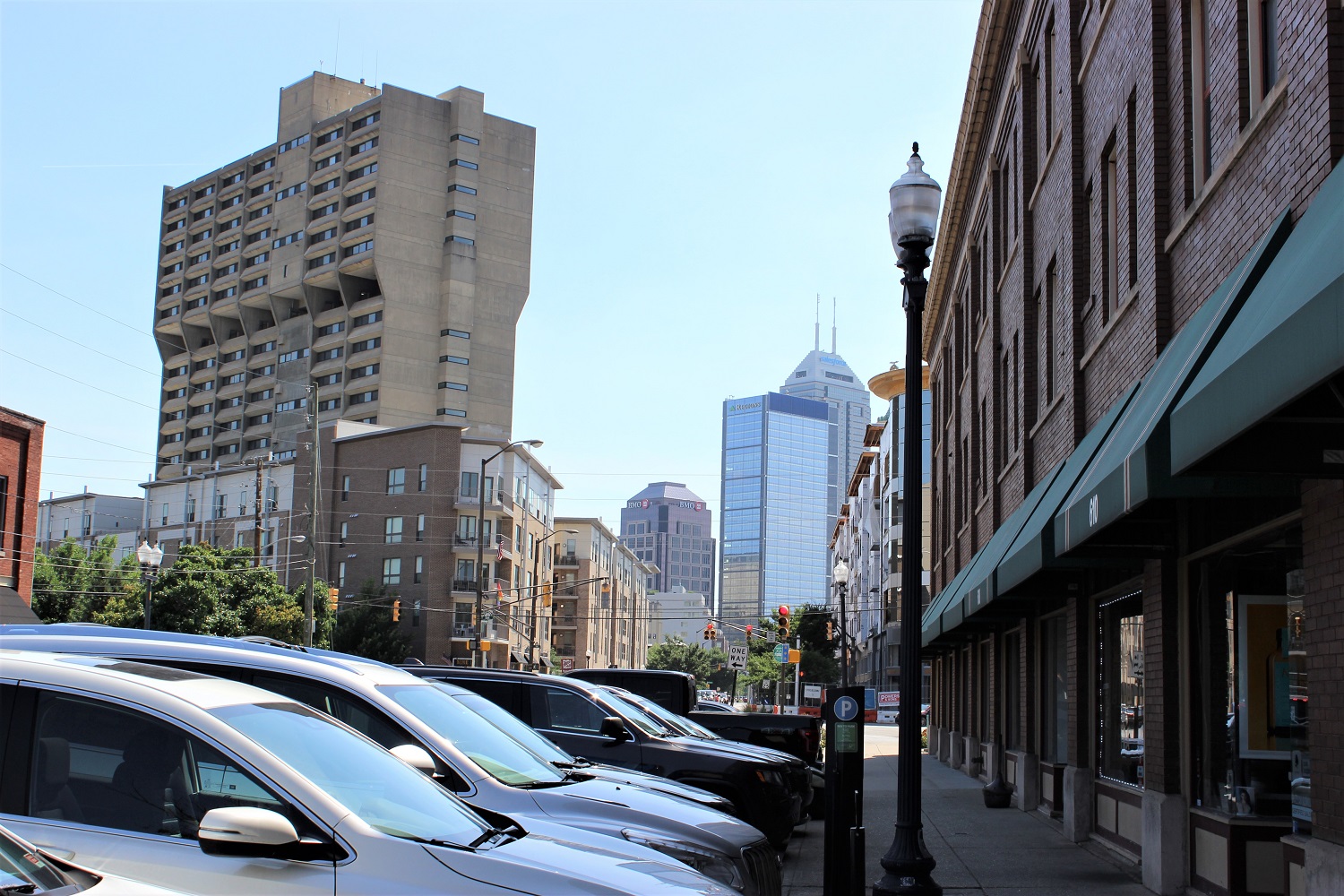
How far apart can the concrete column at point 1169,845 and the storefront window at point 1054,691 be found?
645cm

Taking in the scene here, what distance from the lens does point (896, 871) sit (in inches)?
355

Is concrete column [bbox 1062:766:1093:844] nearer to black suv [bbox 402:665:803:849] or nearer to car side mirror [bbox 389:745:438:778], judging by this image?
black suv [bbox 402:665:803:849]

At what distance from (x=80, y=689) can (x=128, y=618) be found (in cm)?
6355

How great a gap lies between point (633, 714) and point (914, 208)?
5590 millimetres

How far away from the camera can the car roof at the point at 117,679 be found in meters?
4.86

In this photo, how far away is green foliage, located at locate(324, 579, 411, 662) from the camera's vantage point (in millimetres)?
71125

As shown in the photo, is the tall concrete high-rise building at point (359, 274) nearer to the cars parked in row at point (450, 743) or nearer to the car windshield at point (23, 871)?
the cars parked in row at point (450, 743)

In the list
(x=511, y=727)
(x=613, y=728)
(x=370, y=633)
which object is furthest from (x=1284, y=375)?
(x=370, y=633)

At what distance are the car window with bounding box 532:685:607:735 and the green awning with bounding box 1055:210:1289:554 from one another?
15.0ft

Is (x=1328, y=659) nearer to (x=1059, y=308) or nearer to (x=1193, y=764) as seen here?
(x=1193, y=764)

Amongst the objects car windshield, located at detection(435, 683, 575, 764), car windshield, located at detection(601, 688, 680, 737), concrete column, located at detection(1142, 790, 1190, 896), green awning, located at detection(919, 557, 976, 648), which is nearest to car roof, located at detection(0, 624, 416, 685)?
car windshield, located at detection(435, 683, 575, 764)

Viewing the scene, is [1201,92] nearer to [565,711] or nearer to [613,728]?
[613,728]

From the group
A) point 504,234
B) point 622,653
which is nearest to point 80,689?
point 504,234

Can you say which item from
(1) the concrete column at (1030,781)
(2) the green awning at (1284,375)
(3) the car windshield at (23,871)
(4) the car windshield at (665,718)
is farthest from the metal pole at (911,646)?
(1) the concrete column at (1030,781)
